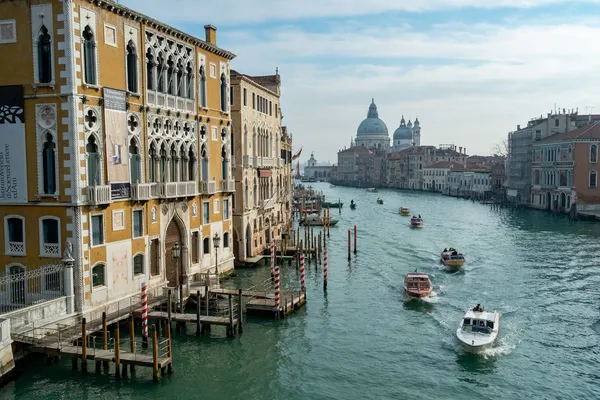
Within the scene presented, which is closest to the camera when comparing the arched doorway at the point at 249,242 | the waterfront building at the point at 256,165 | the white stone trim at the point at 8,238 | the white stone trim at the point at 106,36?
the white stone trim at the point at 8,238

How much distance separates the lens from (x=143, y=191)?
22578 millimetres

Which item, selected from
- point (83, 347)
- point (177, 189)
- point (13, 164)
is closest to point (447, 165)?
point (177, 189)

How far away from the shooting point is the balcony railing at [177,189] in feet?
79.5

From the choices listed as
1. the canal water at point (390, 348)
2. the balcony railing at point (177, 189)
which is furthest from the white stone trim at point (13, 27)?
the canal water at point (390, 348)

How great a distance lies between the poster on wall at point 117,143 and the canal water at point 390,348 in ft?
19.2

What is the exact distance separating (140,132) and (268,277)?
12.5 metres

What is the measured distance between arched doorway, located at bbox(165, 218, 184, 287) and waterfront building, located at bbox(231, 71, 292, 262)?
8241 mm

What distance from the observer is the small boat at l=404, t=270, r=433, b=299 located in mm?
27875

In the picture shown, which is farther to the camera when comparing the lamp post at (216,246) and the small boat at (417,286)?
the small boat at (417,286)

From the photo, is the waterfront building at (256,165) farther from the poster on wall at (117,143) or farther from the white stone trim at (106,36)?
the white stone trim at (106,36)

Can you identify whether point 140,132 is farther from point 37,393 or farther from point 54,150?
point 37,393

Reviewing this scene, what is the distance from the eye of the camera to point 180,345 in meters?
20.9

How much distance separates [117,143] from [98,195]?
2.32 m

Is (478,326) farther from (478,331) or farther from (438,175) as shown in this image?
(438,175)
